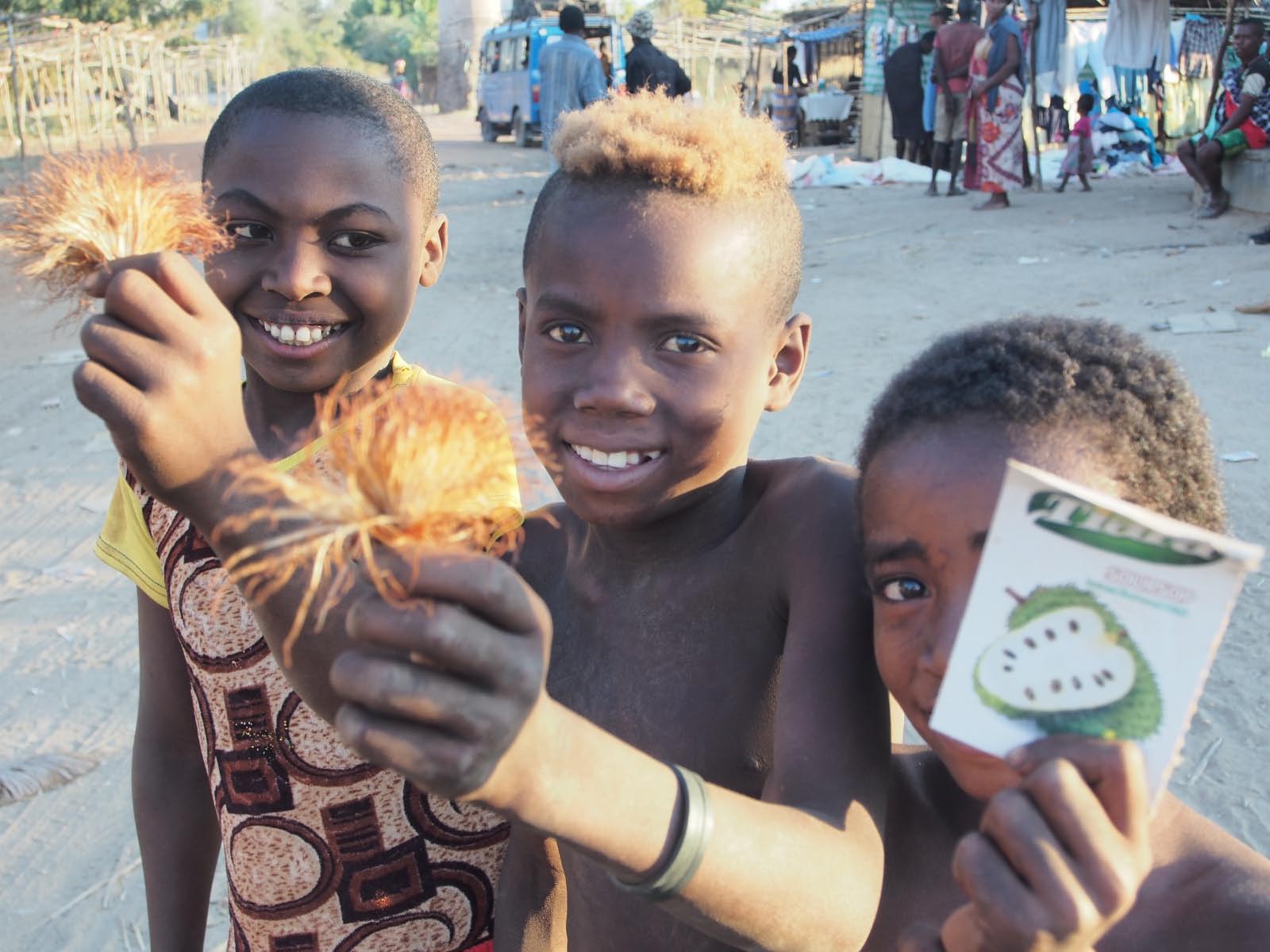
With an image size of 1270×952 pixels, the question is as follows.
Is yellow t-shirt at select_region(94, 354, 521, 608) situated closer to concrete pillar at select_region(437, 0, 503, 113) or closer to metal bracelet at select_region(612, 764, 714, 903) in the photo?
metal bracelet at select_region(612, 764, 714, 903)

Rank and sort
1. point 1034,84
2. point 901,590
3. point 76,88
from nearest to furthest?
point 901,590
point 76,88
point 1034,84

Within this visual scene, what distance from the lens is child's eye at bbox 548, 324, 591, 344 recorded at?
159cm

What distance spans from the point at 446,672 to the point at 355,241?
113cm

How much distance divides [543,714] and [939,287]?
793 centimetres

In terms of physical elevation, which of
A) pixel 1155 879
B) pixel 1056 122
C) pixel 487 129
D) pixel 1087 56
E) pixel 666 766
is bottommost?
pixel 1155 879

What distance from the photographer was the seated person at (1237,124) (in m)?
9.94

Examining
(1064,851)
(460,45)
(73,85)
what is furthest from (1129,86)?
(460,45)

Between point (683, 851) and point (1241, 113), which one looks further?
point (1241, 113)

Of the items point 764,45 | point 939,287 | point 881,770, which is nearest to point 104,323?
point 881,770

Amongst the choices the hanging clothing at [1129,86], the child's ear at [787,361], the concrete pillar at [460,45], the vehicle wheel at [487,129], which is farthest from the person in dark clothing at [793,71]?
the child's ear at [787,361]

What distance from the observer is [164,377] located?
947 mm

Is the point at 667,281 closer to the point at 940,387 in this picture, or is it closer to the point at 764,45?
the point at 940,387

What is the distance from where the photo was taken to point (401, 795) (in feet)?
5.84

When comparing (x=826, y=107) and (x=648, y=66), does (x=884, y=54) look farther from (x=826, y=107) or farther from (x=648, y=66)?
(x=648, y=66)
